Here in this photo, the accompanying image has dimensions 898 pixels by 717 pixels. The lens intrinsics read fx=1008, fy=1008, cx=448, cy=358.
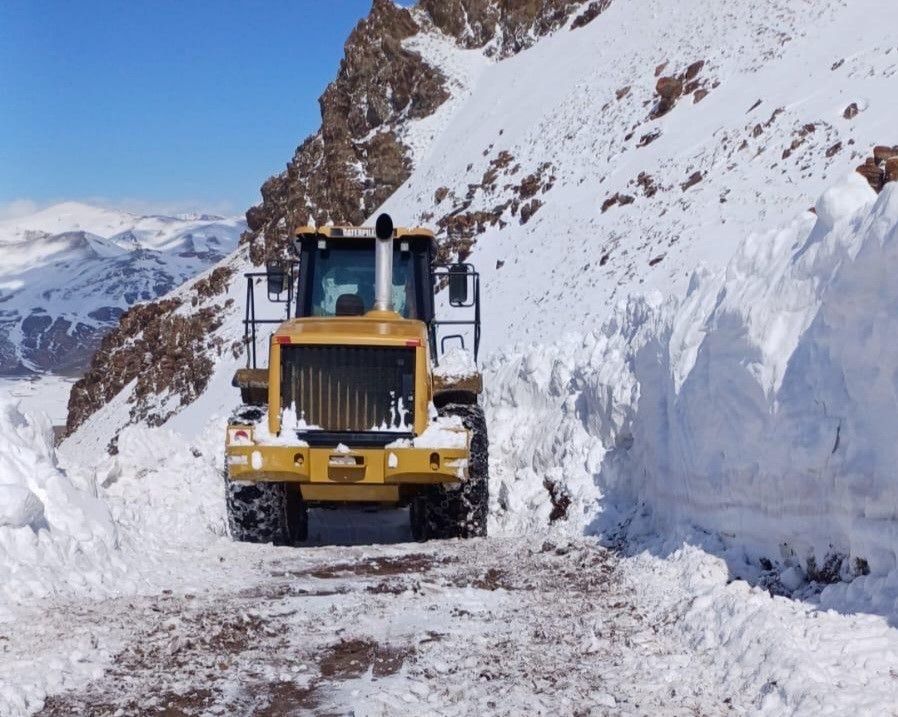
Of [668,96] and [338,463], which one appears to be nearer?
[338,463]

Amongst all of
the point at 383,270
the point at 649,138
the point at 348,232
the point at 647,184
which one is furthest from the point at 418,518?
the point at 649,138

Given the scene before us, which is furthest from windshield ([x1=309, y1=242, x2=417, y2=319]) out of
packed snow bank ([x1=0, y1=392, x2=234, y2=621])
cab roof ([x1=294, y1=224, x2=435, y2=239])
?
packed snow bank ([x1=0, y1=392, x2=234, y2=621])

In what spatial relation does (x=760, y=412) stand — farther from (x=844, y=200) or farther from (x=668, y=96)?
(x=668, y=96)

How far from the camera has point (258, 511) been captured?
916 centimetres

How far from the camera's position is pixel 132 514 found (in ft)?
31.2

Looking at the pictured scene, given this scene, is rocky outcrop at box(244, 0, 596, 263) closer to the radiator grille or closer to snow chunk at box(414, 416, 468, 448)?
the radiator grille

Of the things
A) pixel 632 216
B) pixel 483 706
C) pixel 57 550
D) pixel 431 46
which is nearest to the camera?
pixel 483 706

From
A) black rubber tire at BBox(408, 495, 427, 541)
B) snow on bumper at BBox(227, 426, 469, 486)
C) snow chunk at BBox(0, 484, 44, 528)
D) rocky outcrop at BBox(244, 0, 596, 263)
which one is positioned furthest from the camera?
rocky outcrop at BBox(244, 0, 596, 263)

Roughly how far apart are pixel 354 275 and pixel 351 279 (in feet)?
0.18

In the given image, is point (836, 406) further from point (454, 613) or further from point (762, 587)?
point (454, 613)

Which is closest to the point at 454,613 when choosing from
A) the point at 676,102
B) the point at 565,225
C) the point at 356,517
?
the point at 356,517

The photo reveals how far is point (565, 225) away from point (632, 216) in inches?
128

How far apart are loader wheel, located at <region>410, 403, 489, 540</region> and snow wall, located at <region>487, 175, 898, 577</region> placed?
811mm

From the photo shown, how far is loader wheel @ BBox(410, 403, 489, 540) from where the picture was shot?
363 inches
